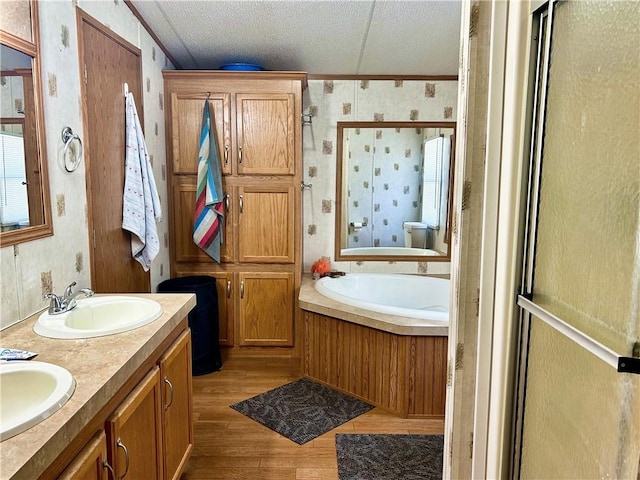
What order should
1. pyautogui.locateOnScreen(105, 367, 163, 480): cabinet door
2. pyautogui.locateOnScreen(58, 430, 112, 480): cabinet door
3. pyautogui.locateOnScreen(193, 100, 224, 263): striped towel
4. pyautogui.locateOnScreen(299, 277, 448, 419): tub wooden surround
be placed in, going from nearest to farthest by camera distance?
pyautogui.locateOnScreen(58, 430, 112, 480): cabinet door
pyautogui.locateOnScreen(105, 367, 163, 480): cabinet door
pyautogui.locateOnScreen(299, 277, 448, 419): tub wooden surround
pyautogui.locateOnScreen(193, 100, 224, 263): striped towel

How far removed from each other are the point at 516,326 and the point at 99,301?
1623mm

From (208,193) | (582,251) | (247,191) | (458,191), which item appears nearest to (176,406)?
(458,191)

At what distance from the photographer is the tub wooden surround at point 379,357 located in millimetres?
2619

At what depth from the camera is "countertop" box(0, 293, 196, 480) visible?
34.6 inches

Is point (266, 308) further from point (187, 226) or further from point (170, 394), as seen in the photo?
point (170, 394)

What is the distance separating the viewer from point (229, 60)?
342cm

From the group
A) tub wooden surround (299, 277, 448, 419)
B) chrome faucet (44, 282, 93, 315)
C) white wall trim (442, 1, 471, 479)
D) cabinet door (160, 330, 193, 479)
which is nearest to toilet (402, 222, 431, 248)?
tub wooden surround (299, 277, 448, 419)

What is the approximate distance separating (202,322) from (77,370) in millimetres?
1966

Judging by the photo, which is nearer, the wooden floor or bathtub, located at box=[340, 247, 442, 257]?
the wooden floor

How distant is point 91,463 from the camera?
1126 millimetres

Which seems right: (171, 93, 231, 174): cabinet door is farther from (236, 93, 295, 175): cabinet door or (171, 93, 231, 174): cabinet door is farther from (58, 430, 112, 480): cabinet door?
(58, 430, 112, 480): cabinet door

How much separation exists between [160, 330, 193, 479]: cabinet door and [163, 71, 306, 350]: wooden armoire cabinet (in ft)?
4.82

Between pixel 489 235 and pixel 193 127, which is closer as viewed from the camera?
pixel 489 235

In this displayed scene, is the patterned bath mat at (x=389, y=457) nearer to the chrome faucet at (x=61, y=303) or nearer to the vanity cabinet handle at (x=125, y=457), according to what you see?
the vanity cabinet handle at (x=125, y=457)
